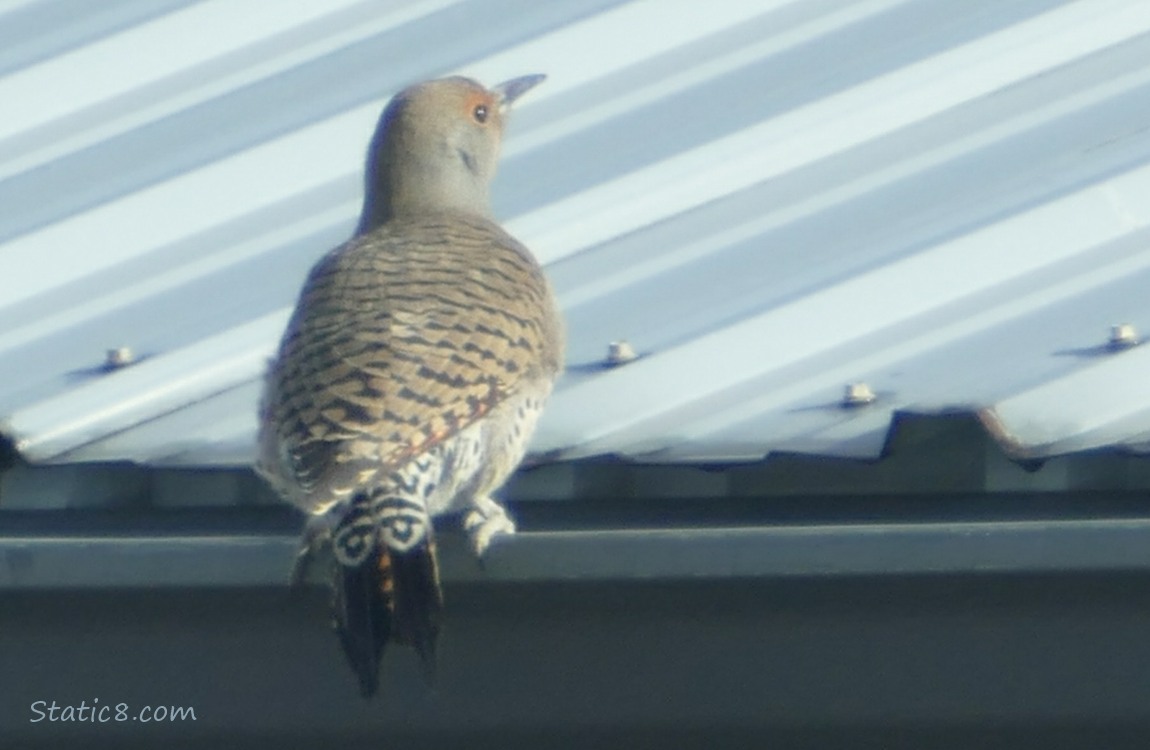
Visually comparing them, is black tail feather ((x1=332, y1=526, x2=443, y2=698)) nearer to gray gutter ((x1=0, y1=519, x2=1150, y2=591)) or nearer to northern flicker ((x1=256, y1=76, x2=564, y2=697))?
northern flicker ((x1=256, y1=76, x2=564, y2=697))

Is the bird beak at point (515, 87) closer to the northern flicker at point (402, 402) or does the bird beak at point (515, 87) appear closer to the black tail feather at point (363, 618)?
the northern flicker at point (402, 402)

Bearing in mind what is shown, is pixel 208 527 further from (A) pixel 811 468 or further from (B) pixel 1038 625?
(B) pixel 1038 625

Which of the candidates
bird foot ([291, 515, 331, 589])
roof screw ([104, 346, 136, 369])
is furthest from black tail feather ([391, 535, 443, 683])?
roof screw ([104, 346, 136, 369])

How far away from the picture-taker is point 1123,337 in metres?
2.65

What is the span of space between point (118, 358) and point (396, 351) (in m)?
0.56

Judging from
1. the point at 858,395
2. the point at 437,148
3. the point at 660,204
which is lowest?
the point at 858,395

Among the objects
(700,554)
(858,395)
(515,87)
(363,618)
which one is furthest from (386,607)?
(515,87)

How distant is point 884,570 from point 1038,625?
9.1 inches

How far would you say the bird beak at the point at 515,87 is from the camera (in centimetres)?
357

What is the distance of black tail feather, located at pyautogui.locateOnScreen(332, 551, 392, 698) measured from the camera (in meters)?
2.25

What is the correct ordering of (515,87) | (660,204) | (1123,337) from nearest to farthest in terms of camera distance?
(1123,337) < (660,204) < (515,87)

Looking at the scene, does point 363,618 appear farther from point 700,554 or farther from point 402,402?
point 700,554

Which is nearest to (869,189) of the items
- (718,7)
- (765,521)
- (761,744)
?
(718,7)

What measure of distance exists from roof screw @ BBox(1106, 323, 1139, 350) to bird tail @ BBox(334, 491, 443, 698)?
961 millimetres
